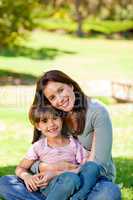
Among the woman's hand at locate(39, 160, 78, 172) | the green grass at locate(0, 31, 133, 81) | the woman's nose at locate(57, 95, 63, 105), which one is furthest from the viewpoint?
the green grass at locate(0, 31, 133, 81)

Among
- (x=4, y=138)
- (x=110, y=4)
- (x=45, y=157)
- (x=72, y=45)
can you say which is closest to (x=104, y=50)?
(x=72, y=45)

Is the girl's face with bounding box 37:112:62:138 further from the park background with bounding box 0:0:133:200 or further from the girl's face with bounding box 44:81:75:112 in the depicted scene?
the park background with bounding box 0:0:133:200

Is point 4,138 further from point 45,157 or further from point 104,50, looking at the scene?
point 104,50

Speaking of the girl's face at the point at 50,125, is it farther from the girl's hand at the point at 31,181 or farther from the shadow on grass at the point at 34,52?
the shadow on grass at the point at 34,52

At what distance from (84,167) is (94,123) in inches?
17.2

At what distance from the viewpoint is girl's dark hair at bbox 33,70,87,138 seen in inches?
215

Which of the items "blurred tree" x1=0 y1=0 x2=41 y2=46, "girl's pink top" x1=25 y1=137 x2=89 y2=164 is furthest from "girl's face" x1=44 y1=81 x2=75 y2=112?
"blurred tree" x1=0 y1=0 x2=41 y2=46

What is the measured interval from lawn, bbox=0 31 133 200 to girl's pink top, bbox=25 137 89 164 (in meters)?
1.27

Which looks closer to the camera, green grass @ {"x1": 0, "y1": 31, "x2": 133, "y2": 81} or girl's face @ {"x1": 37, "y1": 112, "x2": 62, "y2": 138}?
girl's face @ {"x1": 37, "y1": 112, "x2": 62, "y2": 138}

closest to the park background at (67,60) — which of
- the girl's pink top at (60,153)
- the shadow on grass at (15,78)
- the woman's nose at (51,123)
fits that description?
the shadow on grass at (15,78)

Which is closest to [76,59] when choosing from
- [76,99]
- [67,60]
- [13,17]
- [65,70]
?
[67,60]

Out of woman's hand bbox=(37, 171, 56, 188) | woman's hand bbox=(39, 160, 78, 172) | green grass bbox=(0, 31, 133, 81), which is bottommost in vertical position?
woman's hand bbox=(37, 171, 56, 188)

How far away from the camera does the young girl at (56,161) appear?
5145 millimetres

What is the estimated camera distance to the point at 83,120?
5527 millimetres
